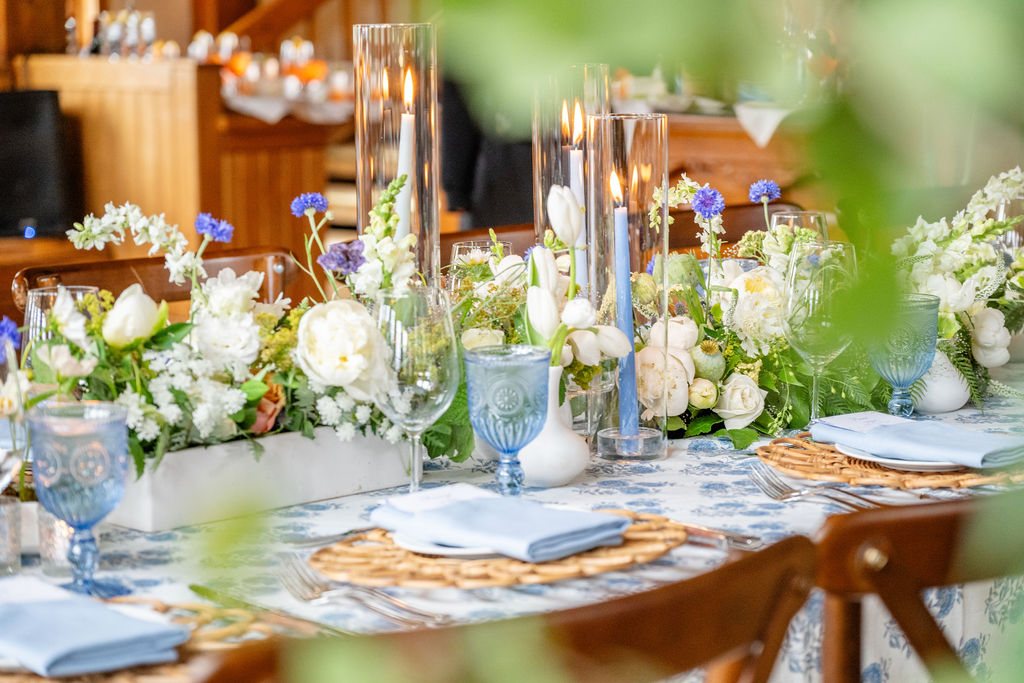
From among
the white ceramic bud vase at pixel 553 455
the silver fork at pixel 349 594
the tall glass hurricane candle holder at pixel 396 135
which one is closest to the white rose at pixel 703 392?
the white ceramic bud vase at pixel 553 455

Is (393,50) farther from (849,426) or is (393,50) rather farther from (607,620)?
(607,620)

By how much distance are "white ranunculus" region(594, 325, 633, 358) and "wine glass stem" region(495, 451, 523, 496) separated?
0.18m

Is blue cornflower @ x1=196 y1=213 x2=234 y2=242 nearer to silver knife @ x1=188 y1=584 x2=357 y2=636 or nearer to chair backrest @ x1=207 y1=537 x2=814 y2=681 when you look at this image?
silver knife @ x1=188 y1=584 x2=357 y2=636

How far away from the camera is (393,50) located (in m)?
1.49

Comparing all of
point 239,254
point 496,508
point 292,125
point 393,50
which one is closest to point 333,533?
point 496,508

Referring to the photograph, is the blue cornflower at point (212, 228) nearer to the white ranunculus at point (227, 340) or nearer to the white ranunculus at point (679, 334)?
the white ranunculus at point (227, 340)

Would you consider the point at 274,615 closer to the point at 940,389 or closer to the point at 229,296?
the point at 229,296

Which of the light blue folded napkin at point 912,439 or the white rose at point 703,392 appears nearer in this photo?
the light blue folded napkin at point 912,439

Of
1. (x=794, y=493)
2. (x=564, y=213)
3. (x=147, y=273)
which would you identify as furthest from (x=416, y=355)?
(x=147, y=273)

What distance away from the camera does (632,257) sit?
1.41 meters

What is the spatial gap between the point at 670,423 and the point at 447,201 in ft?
10.1

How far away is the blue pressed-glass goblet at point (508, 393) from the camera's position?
1165 millimetres

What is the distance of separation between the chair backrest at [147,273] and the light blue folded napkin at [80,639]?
3.24 ft

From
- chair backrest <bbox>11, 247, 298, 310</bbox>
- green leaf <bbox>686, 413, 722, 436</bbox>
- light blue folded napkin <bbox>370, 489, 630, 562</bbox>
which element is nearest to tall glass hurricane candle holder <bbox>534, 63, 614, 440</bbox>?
green leaf <bbox>686, 413, 722, 436</bbox>
